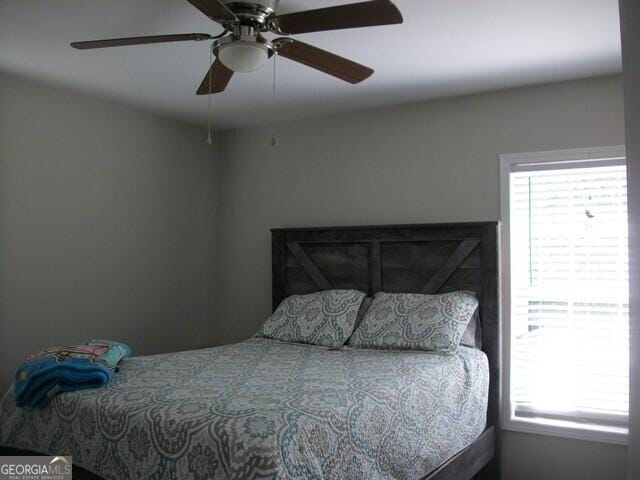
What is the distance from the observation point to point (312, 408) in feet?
6.83

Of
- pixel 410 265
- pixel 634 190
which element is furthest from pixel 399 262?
pixel 634 190

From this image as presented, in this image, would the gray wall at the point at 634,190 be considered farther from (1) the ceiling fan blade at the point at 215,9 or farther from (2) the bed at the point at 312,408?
(1) the ceiling fan blade at the point at 215,9

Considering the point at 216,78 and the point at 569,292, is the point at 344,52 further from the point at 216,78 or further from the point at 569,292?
the point at 569,292

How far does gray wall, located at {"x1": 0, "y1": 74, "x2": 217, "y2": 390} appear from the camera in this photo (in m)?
3.42

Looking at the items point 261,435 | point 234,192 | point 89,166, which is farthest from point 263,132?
point 261,435

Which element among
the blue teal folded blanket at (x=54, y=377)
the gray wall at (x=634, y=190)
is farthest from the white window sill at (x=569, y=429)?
the blue teal folded blanket at (x=54, y=377)

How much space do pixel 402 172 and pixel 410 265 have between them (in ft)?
2.14

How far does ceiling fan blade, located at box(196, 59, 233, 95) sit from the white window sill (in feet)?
8.38

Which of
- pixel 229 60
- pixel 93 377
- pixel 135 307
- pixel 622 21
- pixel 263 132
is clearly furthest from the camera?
pixel 263 132

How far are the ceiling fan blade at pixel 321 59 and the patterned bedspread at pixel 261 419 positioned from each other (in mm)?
1318

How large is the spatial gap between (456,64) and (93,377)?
93.0 inches

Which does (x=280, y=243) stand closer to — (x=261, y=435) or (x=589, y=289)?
(x=589, y=289)

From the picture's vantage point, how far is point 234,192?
15.7 ft

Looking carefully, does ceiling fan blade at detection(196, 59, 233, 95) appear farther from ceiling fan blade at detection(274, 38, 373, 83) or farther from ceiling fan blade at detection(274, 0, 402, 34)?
ceiling fan blade at detection(274, 0, 402, 34)
